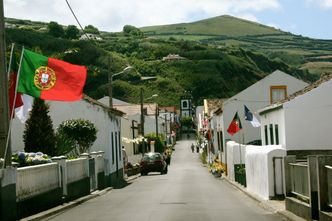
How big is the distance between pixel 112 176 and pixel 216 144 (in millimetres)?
26002

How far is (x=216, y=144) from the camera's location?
64375 mm

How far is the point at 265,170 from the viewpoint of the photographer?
21656 mm

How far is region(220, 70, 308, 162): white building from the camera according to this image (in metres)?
52.4

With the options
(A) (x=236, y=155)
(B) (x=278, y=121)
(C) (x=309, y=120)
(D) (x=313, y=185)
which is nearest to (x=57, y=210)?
(D) (x=313, y=185)

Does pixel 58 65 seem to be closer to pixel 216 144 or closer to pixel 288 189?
pixel 288 189

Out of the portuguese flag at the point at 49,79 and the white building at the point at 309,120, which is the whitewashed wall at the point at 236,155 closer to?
the white building at the point at 309,120

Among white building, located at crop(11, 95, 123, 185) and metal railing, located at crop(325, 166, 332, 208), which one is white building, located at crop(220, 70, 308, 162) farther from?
metal railing, located at crop(325, 166, 332, 208)

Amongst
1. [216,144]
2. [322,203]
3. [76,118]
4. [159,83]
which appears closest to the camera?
[322,203]

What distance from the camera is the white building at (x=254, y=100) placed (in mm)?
52438

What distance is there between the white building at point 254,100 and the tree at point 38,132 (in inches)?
989

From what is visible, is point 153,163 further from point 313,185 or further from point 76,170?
point 313,185

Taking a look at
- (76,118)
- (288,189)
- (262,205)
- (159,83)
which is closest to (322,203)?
(288,189)

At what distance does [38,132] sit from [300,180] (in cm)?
1538

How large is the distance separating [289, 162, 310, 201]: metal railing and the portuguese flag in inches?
223
